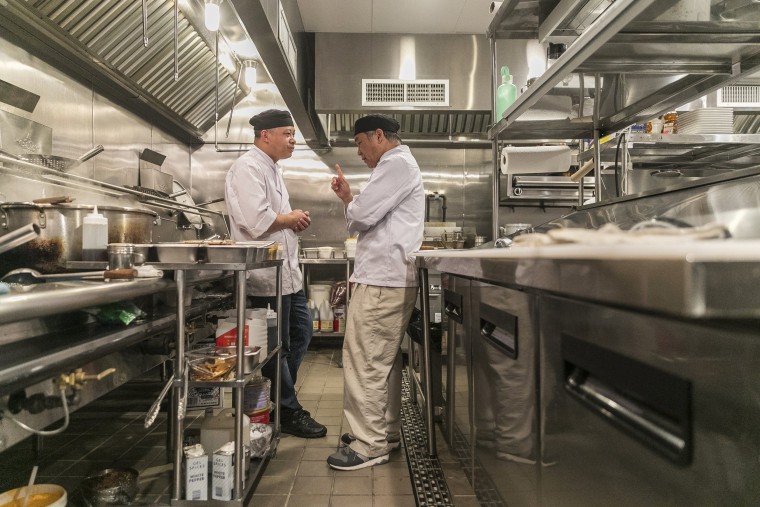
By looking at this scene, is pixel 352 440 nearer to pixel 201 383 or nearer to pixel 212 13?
pixel 201 383

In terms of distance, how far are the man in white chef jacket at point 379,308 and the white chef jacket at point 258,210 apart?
47 cm

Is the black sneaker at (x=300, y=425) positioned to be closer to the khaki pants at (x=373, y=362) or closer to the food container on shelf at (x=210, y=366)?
the khaki pants at (x=373, y=362)

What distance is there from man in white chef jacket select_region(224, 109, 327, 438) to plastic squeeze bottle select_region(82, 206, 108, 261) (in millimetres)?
727

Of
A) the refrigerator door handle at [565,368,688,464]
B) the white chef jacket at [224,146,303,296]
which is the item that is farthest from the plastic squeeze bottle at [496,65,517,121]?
the refrigerator door handle at [565,368,688,464]

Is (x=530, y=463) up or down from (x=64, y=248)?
down

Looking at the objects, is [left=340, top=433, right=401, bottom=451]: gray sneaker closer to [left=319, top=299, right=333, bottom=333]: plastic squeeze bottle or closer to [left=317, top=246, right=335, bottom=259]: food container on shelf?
[left=319, top=299, right=333, bottom=333]: plastic squeeze bottle

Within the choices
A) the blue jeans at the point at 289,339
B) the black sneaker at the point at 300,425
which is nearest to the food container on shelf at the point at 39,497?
the blue jeans at the point at 289,339

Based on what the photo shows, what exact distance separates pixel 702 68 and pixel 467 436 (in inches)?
52.2

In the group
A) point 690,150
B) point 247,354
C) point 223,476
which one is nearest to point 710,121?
point 690,150

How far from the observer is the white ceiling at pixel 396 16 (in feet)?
12.0

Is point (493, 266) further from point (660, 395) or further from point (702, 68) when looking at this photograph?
point (702, 68)

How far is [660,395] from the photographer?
48 centimetres

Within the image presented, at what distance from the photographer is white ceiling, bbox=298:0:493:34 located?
12.0 feet

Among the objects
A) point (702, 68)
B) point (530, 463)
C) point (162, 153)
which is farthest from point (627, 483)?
point (162, 153)
